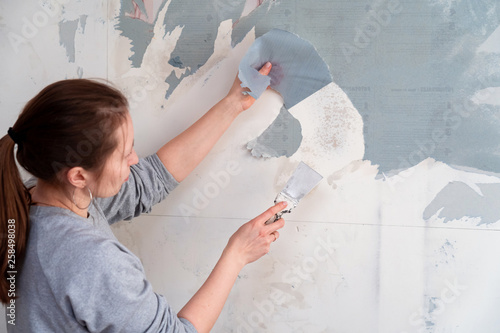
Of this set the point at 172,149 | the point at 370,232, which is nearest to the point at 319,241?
the point at 370,232

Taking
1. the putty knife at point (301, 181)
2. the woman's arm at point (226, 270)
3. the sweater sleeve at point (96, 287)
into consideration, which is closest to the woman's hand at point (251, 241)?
the woman's arm at point (226, 270)

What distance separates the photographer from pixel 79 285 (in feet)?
2.56

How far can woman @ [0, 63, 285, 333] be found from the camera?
78 centimetres

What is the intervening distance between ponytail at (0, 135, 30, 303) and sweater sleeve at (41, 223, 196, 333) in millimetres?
62

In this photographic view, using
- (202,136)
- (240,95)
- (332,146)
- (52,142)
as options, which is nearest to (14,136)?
(52,142)

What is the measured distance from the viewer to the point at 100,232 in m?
0.87

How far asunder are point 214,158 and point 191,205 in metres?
0.16

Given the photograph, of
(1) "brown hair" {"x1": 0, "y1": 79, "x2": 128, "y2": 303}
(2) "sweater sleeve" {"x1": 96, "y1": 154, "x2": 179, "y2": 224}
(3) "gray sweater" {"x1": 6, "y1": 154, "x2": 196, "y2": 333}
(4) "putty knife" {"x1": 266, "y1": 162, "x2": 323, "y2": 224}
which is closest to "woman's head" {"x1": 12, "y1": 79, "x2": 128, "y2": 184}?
(1) "brown hair" {"x1": 0, "y1": 79, "x2": 128, "y2": 303}

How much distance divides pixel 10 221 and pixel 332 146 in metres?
0.81

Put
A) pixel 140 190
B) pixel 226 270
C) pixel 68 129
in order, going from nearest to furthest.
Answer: pixel 68 129 → pixel 226 270 → pixel 140 190

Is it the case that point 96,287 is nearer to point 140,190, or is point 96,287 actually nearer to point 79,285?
point 79,285

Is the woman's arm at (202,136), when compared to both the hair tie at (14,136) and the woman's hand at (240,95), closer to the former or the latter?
the woman's hand at (240,95)

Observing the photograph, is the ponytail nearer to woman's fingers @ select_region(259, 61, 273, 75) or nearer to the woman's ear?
the woman's ear

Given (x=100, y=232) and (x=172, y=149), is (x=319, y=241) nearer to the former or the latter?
(x=172, y=149)
